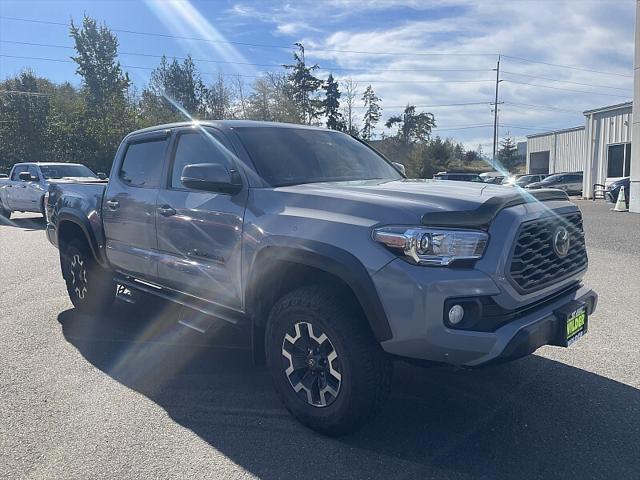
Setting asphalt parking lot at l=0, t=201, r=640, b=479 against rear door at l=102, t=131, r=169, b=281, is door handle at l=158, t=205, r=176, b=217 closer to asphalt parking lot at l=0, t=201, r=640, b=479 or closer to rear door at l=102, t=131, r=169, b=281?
rear door at l=102, t=131, r=169, b=281

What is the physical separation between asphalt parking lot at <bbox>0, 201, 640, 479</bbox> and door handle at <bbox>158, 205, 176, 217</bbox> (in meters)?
1.28

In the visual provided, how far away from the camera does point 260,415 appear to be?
12.0 ft

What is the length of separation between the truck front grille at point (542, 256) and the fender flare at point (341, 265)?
0.74m

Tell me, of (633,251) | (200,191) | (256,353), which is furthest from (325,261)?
(633,251)

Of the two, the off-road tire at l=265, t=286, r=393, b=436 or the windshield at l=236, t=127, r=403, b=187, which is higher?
the windshield at l=236, t=127, r=403, b=187

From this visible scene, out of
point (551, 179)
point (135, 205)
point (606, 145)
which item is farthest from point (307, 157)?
point (551, 179)

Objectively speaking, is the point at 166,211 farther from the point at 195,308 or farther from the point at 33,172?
the point at 33,172

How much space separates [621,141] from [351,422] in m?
30.4

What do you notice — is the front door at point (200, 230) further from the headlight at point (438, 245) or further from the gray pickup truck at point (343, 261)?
the headlight at point (438, 245)

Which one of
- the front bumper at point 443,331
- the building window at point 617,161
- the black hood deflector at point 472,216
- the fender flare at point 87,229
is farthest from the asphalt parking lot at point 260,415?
the building window at point 617,161

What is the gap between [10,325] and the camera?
571cm

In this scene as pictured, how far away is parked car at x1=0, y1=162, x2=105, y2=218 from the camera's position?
15703 millimetres

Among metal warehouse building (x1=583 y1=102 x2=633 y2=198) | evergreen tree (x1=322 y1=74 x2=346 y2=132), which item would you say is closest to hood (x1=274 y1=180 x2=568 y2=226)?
metal warehouse building (x1=583 y1=102 x2=633 y2=198)

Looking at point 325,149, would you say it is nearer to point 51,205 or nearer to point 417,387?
point 417,387
